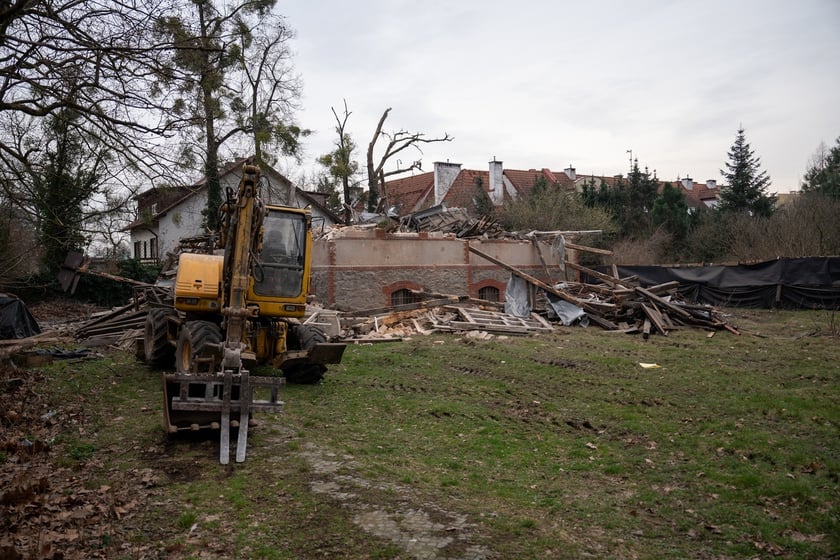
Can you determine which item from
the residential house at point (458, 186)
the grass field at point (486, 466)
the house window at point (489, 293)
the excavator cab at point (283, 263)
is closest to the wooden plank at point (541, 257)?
the house window at point (489, 293)

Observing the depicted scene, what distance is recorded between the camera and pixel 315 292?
21.7 metres

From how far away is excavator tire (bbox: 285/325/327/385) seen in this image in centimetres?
1146

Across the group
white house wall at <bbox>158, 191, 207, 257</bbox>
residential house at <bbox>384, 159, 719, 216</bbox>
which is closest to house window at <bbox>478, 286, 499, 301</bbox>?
residential house at <bbox>384, 159, 719, 216</bbox>

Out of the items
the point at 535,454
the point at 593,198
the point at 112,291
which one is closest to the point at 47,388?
the point at 535,454

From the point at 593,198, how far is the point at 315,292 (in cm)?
2677

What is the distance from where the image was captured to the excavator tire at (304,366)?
1146 cm

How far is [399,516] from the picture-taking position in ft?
19.1

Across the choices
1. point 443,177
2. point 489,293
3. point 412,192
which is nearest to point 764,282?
point 489,293

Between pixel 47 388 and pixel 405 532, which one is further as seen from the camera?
pixel 47 388

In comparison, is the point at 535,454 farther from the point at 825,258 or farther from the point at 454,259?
the point at 825,258

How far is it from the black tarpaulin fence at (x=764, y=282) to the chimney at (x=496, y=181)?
20.8 metres

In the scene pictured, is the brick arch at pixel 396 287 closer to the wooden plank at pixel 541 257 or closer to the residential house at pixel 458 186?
the wooden plank at pixel 541 257

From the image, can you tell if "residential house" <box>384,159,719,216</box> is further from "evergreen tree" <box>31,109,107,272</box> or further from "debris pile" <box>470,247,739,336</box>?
"evergreen tree" <box>31,109,107,272</box>

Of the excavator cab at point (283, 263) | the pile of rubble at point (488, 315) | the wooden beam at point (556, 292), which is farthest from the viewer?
the wooden beam at point (556, 292)
